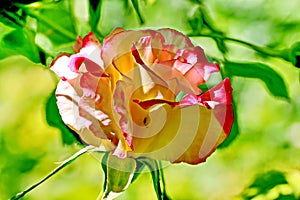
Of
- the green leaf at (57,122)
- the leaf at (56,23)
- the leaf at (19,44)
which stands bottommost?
the green leaf at (57,122)

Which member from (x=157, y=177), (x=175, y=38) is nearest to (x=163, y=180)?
(x=157, y=177)

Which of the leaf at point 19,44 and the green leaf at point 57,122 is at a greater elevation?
the leaf at point 19,44

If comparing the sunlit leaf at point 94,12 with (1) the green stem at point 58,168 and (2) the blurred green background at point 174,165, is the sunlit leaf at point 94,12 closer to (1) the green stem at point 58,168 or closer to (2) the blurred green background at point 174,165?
(2) the blurred green background at point 174,165

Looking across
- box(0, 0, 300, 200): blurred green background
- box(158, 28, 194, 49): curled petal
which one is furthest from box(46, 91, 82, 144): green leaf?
box(158, 28, 194, 49): curled petal

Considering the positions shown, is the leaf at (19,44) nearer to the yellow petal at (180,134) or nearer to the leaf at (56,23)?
the leaf at (56,23)

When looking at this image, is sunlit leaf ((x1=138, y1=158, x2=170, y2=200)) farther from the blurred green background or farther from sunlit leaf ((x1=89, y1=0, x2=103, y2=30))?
sunlit leaf ((x1=89, y1=0, x2=103, y2=30))

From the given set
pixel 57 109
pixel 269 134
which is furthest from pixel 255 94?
pixel 57 109

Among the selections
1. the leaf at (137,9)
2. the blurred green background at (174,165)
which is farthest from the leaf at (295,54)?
the leaf at (137,9)

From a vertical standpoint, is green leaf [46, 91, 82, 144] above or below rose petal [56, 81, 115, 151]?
below

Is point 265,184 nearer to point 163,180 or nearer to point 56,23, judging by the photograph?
point 163,180
